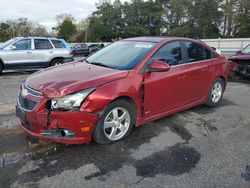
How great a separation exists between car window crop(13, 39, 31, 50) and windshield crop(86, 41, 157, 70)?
7.14 metres

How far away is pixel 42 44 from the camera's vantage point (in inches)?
468

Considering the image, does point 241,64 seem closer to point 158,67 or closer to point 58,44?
point 158,67

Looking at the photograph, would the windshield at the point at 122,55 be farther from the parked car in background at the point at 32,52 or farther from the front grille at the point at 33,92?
the parked car in background at the point at 32,52

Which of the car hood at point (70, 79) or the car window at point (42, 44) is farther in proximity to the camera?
the car window at point (42, 44)

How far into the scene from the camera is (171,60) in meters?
4.88

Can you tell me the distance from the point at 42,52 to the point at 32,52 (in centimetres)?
43

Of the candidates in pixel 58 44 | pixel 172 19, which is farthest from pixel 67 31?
pixel 58 44

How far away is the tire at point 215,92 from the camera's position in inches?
236

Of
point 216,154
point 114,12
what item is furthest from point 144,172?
point 114,12

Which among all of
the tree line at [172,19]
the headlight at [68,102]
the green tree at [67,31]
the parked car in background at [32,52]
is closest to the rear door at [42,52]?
the parked car in background at [32,52]

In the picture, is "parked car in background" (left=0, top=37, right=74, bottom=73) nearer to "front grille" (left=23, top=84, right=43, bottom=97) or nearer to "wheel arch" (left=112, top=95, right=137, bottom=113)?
"front grille" (left=23, top=84, right=43, bottom=97)

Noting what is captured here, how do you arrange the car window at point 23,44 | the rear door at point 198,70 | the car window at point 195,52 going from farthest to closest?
the car window at point 23,44 → the car window at point 195,52 → the rear door at point 198,70

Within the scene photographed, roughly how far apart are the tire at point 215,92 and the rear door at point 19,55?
8.16 meters

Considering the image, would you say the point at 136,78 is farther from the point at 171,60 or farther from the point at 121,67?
the point at 171,60
